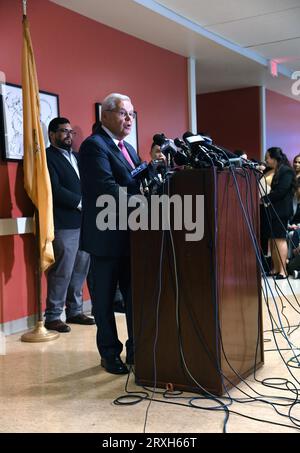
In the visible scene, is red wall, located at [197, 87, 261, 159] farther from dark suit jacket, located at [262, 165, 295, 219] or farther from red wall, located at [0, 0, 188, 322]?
dark suit jacket, located at [262, 165, 295, 219]

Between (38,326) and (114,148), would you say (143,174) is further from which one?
(38,326)

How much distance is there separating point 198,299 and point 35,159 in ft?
5.78

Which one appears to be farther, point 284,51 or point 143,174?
point 284,51

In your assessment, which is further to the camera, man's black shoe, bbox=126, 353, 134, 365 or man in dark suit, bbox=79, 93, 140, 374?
man's black shoe, bbox=126, 353, 134, 365

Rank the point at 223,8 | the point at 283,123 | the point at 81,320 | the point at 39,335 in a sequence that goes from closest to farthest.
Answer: the point at 39,335, the point at 81,320, the point at 223,8, the point at 283,123

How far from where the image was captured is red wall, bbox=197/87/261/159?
25.0 feet

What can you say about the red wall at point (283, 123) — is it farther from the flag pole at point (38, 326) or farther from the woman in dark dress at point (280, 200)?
the flag pole at point (38, 326)

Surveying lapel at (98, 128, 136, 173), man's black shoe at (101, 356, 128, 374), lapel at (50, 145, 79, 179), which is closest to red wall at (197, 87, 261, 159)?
lapel at (50, 145, 79, 179)

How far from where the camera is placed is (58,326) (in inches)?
145

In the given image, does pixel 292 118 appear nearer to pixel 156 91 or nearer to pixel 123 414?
pixel 156 91

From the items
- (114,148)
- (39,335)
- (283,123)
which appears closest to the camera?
(114,148)

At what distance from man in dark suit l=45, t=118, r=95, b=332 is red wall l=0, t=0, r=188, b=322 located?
22 cm

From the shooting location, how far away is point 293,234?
19.7ft

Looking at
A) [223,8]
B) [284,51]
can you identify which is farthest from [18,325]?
[284,51]
